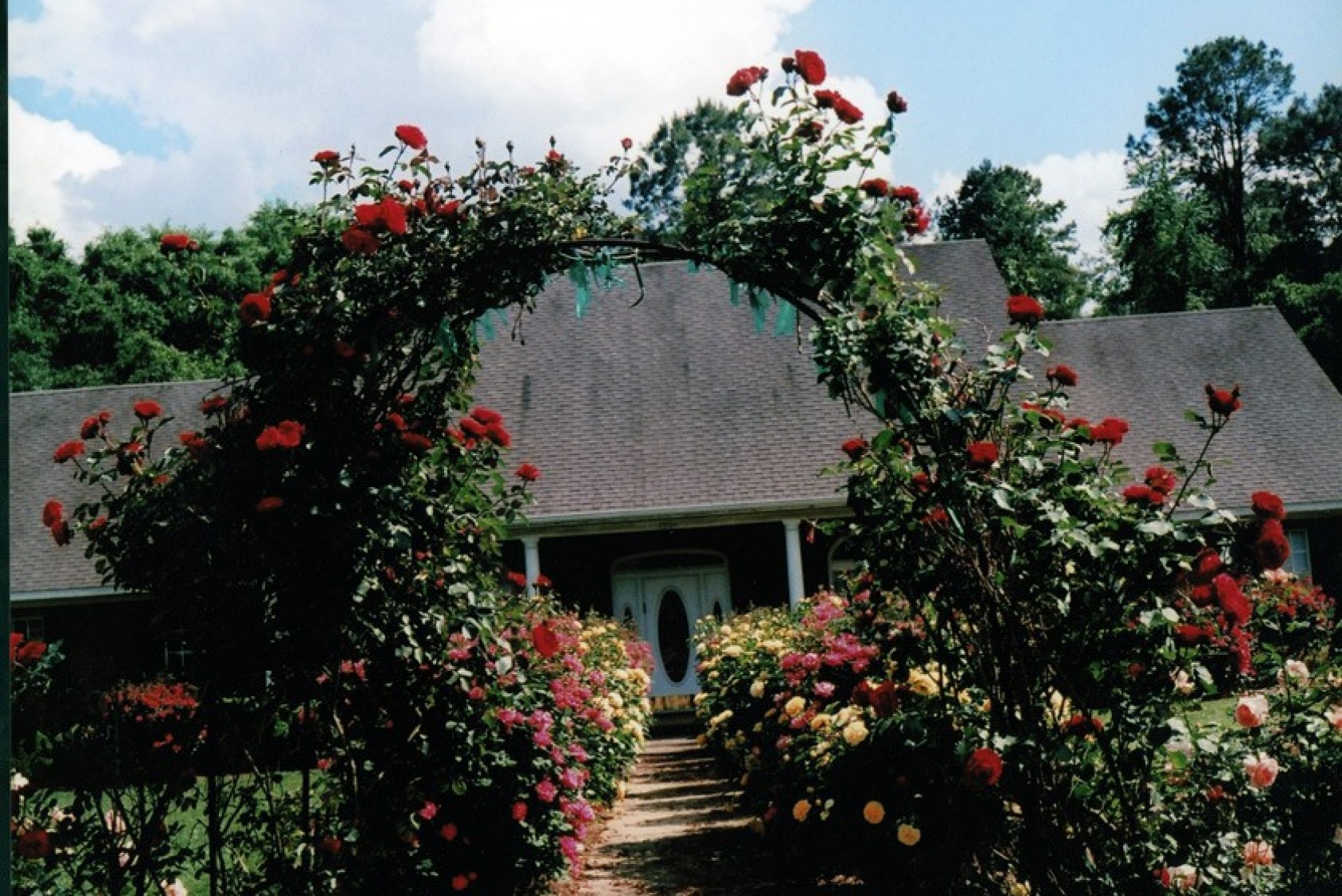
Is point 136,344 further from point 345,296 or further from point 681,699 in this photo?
point 345,296

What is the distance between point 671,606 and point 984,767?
14.3m

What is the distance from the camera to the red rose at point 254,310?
4.75 m

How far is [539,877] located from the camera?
6.64 m

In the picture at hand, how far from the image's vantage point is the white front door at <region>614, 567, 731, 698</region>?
18062 millimetres

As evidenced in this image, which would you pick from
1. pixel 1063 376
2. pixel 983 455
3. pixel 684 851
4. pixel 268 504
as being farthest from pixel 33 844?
pixel 684 851

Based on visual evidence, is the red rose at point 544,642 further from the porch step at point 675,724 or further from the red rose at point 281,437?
the porch step at point 675,724

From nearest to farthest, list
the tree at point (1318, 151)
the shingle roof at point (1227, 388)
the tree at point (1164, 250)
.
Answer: the shingle roof at point (1227, 388) → the tree at point (1164, 250) → the tree at point (1318, 151)

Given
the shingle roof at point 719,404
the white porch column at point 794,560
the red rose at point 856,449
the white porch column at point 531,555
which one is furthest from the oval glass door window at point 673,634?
the red rose at point 856,449

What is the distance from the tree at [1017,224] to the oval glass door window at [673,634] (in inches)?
997

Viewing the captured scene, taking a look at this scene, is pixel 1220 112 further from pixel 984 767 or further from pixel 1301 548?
pixel 984 767

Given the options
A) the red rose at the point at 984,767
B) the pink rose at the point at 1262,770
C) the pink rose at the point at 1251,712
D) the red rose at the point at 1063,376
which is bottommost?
the pink rose at the point at 1262,770

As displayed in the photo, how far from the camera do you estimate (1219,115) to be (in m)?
42.9

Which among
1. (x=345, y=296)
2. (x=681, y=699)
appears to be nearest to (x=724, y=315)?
(x=681, y=699)

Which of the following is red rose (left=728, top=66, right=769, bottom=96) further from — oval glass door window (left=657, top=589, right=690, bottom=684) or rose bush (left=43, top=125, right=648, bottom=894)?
oval glass door window (left=657, top=589, right=690, bottom=684)
